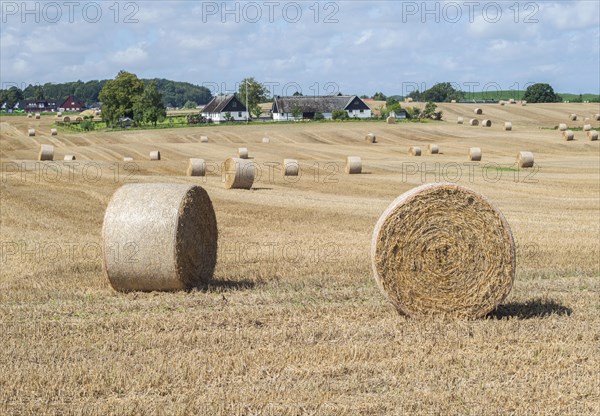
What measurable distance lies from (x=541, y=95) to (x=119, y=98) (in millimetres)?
55962

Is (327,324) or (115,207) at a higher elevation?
(115,207)

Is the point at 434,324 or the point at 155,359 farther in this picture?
the point at 434,324

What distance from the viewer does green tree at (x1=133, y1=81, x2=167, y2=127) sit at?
91688mm

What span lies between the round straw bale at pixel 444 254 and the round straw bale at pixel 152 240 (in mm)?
2991

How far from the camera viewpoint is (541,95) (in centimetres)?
11625

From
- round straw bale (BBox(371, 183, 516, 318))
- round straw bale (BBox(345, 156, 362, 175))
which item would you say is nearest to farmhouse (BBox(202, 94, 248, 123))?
round straw bale (BBox(345, 156, 362, 175))

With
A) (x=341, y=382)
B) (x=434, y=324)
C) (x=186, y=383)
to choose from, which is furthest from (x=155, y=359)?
(x=434, y=324)

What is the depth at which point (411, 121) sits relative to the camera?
3157 inches

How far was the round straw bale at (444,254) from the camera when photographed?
34.2 ft

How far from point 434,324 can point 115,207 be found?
497 centimetres

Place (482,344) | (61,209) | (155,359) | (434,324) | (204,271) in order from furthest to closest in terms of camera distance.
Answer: (61,209) < (204,271) < (434,324) < (482,344) < (155,359)

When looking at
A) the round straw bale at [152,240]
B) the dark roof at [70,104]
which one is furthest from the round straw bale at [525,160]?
the dark roof at [70,104]

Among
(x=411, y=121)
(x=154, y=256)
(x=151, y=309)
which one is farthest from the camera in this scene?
(x=411, y=121)

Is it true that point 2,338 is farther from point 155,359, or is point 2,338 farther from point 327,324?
point 327,324
